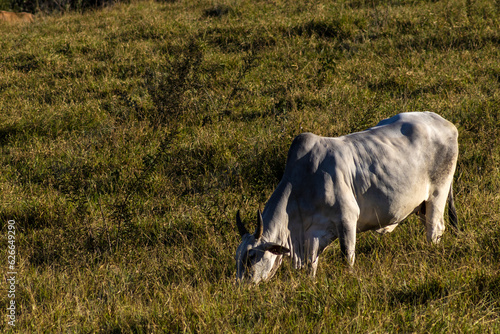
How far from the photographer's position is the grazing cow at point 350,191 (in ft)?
12.6

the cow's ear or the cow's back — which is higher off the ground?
the cow's back

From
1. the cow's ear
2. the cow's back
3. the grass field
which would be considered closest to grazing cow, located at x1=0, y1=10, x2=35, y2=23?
the grass field

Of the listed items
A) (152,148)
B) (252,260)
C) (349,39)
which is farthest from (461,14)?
(252,260)

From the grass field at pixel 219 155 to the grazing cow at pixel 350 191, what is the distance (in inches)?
8.2

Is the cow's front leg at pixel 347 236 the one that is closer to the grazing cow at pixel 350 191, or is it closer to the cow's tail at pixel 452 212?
the grazing cow at pixel 350 191

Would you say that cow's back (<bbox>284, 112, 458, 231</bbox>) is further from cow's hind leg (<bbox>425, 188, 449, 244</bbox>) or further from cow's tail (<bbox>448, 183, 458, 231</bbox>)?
cow's tail (<bbox>448, 183, 458, 231</bbox>)

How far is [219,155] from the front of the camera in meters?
6.16

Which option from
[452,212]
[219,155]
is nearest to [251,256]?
[452,212]

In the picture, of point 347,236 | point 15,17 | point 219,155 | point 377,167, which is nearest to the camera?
point 347,236

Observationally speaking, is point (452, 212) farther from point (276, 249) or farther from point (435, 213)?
point (276, 249)

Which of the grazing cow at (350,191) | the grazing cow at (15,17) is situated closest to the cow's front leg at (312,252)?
the grazing cow at (350,191)

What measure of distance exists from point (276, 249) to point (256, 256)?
15cm

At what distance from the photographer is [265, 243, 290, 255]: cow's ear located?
359 cm

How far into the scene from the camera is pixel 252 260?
3.67 m
